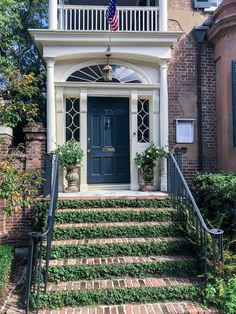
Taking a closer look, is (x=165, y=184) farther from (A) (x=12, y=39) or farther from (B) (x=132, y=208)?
(A) (x=12, y=39)

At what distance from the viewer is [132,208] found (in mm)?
5504

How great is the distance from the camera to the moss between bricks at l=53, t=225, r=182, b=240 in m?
4.83

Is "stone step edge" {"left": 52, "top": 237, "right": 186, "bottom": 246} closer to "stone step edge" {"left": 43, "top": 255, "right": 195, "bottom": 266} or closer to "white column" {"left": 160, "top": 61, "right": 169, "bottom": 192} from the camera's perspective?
"stone step edge" {"left": 43, "top": 255, "right": 195, "bottom": 266}

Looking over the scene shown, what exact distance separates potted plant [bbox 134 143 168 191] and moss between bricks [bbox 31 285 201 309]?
10.0 ft

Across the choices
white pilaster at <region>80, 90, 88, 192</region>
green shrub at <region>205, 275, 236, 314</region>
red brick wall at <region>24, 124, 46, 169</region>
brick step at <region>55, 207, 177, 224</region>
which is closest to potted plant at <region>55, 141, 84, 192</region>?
white pilaster at <region>80, 90, 88, 192</region>

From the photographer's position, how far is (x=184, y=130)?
287 inches

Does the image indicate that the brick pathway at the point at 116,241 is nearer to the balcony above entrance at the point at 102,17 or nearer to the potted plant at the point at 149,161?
Result: the potted plant at the point at 149,161

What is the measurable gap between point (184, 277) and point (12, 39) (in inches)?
309

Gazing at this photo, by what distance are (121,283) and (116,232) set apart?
3.22 ft

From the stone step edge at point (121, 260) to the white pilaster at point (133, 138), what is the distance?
2627 millimetres

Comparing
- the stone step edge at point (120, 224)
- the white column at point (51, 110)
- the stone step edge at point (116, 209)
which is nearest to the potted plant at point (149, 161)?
the stone step edge at point (116, 209)

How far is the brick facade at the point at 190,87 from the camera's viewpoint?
734 centimetres

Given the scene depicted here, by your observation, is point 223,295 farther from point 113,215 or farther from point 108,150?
point 108,150

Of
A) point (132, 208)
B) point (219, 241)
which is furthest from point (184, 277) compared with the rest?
point (132, 208)
